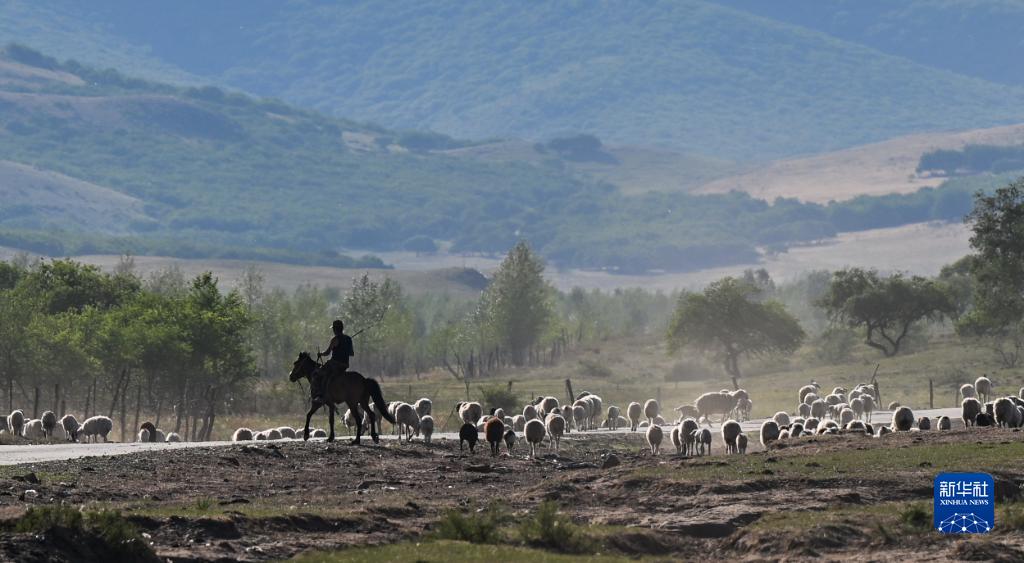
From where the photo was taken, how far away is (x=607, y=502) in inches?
1289

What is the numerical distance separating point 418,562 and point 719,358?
120005 mm

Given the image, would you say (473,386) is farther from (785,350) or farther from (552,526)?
(552,526)

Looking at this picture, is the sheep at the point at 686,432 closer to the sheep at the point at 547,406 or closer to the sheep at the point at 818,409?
the sheep at the point at 547,406

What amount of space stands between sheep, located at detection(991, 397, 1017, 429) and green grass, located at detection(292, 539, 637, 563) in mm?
27694

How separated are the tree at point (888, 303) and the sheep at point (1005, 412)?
72.5 m

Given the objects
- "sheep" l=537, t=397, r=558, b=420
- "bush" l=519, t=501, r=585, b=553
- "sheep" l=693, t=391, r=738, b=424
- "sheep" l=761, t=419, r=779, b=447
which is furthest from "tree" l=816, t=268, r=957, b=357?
"bush" l=519, t=501, r=585, b=553

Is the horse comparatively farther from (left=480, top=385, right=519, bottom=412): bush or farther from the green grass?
(left=480, top=385, right=519, bottom=412): bush

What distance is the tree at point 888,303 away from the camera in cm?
12544

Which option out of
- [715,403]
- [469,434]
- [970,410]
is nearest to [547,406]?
[715,403]

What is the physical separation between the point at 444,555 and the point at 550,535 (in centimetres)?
236

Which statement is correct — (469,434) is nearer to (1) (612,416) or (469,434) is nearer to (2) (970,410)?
(2) (970,410)

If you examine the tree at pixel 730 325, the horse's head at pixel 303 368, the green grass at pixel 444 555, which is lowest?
the green grass at pixel 444 555

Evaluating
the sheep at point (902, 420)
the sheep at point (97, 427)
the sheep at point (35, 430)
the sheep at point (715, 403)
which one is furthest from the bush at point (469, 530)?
the sheep at point (715, 403)

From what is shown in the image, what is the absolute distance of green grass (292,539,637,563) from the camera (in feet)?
78.0
